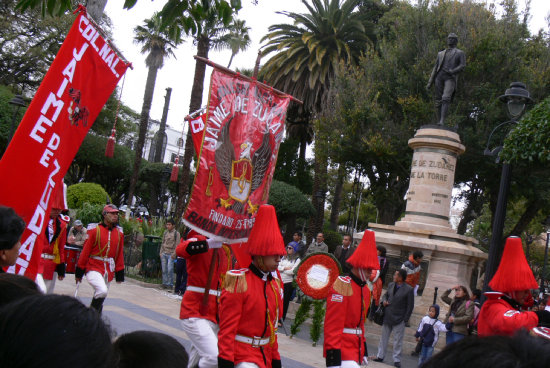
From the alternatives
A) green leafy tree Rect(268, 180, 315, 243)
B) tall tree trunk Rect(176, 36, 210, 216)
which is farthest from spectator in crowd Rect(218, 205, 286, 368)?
green leafy tree Rect(268, 180, 315, 243)

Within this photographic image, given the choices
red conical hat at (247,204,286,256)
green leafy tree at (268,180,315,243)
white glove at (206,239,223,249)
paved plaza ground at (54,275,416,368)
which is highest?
green leafy tree at (268,180,315,243)

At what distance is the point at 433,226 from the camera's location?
53.7ft

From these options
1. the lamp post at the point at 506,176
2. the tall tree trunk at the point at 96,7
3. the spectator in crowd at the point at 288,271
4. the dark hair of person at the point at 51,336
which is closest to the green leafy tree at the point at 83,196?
the spectator in crowd at the point at 288,271

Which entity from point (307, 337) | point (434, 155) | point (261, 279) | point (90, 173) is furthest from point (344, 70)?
point (261, 279)

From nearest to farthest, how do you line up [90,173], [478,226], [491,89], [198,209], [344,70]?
[198,209] → [491,89] → [344,70] → [90,173] → [478,226]

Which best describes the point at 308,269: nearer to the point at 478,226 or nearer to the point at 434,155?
the point at 434,155

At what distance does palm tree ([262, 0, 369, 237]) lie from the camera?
1219 inches

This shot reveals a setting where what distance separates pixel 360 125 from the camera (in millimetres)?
26594

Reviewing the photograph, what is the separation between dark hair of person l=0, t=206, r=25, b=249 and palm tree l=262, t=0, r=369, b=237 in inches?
1066

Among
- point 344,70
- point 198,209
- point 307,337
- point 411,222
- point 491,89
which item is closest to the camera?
point 198,209

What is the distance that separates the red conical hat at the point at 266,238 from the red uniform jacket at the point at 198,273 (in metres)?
1.09

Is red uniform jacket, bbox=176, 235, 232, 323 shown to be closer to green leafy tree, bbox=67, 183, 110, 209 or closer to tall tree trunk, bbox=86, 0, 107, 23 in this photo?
tall tree trunk, bbox=86, 0, 107, 23

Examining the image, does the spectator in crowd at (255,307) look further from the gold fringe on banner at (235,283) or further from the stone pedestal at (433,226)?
the stone pedestal at (433,226)

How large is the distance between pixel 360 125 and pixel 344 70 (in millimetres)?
3312
